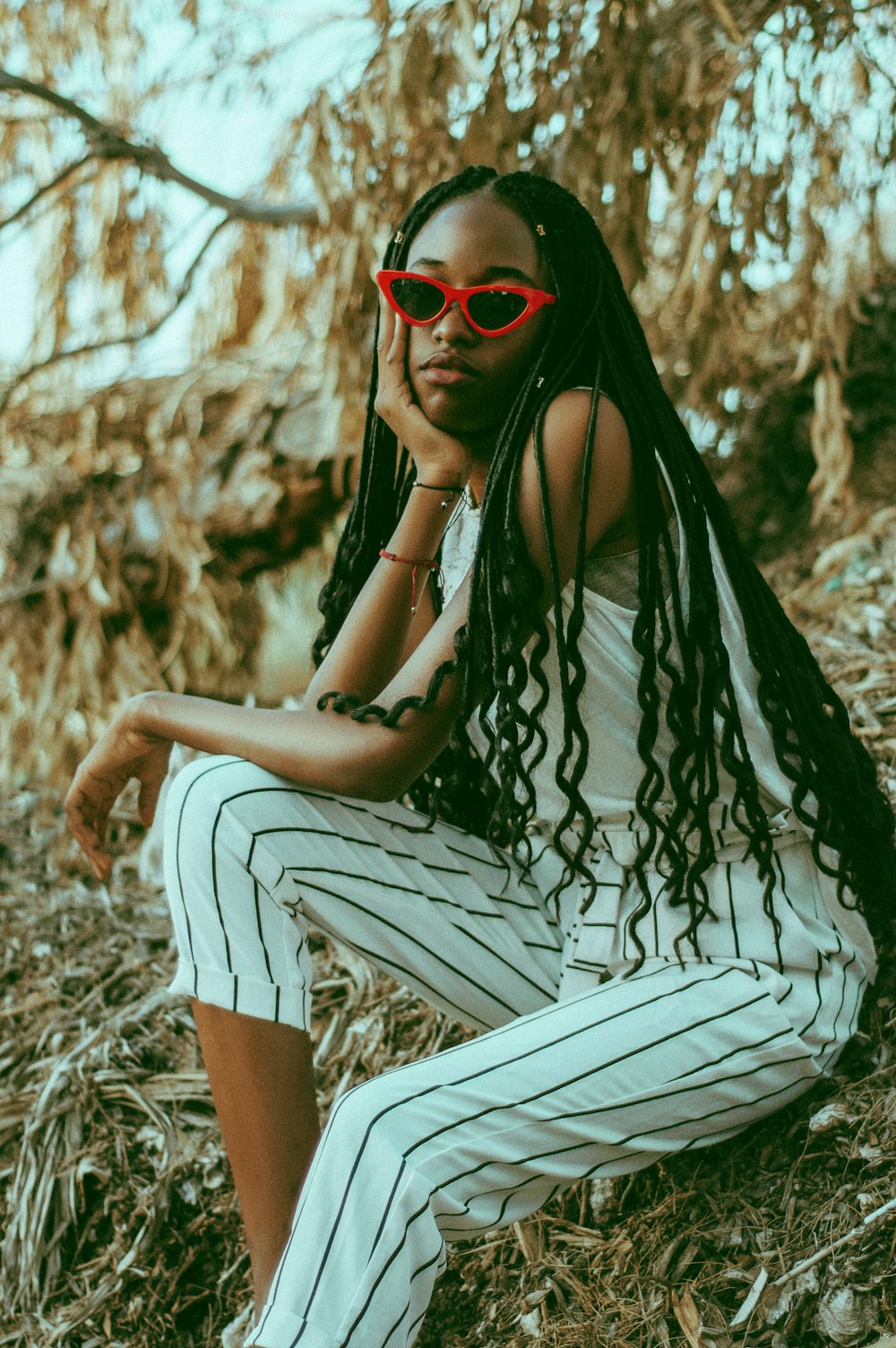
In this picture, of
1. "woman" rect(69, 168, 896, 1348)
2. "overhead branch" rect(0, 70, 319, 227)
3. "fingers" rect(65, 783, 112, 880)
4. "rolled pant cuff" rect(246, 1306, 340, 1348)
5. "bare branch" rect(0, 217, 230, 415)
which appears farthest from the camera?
"bare branch" rect(0, 217, 230, 415)

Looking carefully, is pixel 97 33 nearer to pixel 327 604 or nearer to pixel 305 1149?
pixel 327 604

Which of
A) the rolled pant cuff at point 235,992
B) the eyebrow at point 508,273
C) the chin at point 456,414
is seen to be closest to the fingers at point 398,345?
the chin at point 456,414

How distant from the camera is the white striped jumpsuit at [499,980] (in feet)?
4.41

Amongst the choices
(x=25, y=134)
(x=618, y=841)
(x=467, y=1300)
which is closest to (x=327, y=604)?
(x=618, y=841)

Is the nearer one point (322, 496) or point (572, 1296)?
point (572, 1296)

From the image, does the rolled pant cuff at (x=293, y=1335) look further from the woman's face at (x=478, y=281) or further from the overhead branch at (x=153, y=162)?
the overhead branch at (x=153, y=162)

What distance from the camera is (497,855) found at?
193cm

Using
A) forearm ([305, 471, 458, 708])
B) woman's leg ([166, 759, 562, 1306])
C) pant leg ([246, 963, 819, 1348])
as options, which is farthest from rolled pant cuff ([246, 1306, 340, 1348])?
forearm ([305, 471, 458, 708])

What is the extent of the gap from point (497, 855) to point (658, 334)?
6.82 feet

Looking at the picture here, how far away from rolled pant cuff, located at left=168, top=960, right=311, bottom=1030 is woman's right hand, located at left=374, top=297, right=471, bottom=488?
0.81 metres

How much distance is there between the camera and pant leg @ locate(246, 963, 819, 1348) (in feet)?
4.34

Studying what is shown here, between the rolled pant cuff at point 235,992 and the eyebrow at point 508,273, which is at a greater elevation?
the eyebrow at point 508,273

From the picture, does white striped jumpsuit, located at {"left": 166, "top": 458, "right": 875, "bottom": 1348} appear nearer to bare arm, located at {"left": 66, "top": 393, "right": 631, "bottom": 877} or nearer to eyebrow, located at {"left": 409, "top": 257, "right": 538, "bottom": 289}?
bare arm, located at {"left": 66, "top": 393, "right": 631, "bottom": 877}

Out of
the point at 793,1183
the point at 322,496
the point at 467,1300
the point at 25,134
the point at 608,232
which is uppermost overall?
the point at 25,134
